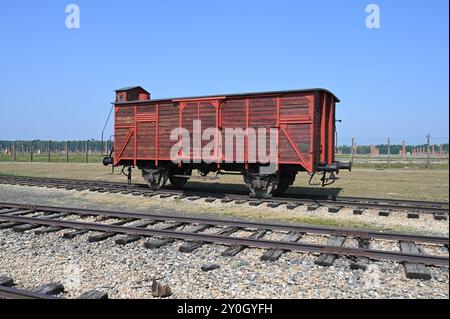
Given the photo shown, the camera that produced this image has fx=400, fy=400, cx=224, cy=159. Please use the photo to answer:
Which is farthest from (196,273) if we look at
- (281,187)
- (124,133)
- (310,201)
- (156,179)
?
(124,133)

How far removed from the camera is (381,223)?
9.27 metres

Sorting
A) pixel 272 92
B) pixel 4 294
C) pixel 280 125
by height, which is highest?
pixel 272 92

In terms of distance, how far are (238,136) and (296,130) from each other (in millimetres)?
1989

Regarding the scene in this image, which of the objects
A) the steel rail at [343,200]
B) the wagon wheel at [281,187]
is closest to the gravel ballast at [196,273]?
the steel rail at [343,200]

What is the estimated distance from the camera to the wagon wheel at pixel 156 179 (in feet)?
50.2

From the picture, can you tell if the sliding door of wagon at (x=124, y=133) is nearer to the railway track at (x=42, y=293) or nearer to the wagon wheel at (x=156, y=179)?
the wagon wheel at (x=156, y=179)

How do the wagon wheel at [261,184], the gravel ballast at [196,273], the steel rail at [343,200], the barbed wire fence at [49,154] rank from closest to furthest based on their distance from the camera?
1. the gravel ballast at [196,273]
2. the steel rail at [343,200]
3. the wagon wheel at [261,184]
4. the barbed wire fence at [49,154]

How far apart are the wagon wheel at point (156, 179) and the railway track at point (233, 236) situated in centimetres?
549

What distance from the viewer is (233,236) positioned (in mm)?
7621

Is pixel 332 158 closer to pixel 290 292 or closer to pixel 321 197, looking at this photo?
pixel 321 197

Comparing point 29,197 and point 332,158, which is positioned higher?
point 332,158
